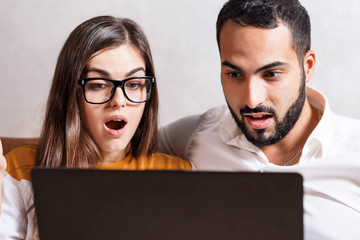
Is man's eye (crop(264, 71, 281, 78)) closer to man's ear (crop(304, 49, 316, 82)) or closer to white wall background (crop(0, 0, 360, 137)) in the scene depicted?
man's ear (crop(304, 49, 316, 82))

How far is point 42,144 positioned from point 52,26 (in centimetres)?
81

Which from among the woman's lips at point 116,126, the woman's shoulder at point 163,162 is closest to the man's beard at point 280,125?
the woman's shoulder at point 163,162

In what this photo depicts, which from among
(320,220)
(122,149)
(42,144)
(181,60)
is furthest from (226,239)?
(181,60)

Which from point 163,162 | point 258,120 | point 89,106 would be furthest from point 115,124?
point 258,120

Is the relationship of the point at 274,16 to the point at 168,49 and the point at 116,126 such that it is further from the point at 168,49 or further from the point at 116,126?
the point at 168,49

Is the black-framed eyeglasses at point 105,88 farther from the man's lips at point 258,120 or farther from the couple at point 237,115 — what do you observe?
the man's lips at point 258,120

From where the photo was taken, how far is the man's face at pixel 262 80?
1.32 meters

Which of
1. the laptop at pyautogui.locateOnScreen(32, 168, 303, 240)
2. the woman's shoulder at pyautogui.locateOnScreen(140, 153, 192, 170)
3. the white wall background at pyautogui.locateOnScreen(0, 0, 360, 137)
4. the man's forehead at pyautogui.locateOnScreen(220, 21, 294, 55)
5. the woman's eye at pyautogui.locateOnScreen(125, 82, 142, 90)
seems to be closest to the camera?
the laptop at pyautogui.locateOnScreen(32, 168, 303, 240)

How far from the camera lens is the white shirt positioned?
1320 millimetres

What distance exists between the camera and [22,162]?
4.80 ft

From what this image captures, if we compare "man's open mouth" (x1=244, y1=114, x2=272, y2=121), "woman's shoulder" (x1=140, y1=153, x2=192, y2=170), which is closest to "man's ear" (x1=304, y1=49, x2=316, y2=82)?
"man's open mouth" (x1=244, y1=114, x2=272, y2=121)

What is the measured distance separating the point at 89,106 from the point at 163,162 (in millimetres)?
353

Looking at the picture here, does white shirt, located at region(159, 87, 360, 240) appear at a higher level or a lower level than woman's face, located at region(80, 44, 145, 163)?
lower

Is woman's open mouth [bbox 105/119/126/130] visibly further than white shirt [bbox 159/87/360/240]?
Yes
